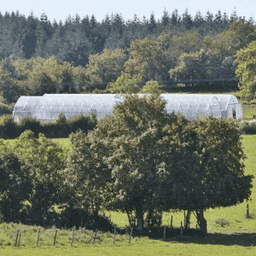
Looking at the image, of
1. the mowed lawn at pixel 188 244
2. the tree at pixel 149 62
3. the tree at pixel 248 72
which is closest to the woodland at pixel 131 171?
the mowed lawn at pixel 188 244

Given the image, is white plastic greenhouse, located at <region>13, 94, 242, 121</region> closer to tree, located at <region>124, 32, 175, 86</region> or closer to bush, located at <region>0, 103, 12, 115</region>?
bush, located at <region>0, 103, 12, 115</region>

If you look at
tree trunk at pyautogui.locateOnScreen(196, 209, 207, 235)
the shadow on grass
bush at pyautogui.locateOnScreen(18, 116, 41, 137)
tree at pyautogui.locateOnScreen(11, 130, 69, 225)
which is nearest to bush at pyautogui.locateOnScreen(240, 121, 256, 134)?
bush at pyautogui.locateOnScreen(18, 116, 41, 137)

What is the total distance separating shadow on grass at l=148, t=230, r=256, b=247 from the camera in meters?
44.0

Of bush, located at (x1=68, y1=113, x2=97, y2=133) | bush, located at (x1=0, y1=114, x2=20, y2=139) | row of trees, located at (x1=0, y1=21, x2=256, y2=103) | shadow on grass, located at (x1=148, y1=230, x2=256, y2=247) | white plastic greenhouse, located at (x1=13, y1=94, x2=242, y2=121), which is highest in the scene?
row of trees, located at (x1=0, y1=21, x2=256, y2=103)

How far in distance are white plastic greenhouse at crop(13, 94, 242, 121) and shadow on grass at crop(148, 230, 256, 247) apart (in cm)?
5364

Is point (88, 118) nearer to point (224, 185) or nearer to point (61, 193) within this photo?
point (61, 193)

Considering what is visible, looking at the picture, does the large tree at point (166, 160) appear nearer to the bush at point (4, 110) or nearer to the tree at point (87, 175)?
the tree at point (87, 175)

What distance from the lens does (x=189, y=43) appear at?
565ft

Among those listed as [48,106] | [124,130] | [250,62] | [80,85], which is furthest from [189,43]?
[124,130]

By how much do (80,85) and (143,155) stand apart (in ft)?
342

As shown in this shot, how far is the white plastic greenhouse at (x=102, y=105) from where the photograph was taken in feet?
334


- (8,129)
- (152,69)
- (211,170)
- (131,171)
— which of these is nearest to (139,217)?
(131,171)

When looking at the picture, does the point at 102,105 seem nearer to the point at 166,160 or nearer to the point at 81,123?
the point at 81,123

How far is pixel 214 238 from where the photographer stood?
4612cm
